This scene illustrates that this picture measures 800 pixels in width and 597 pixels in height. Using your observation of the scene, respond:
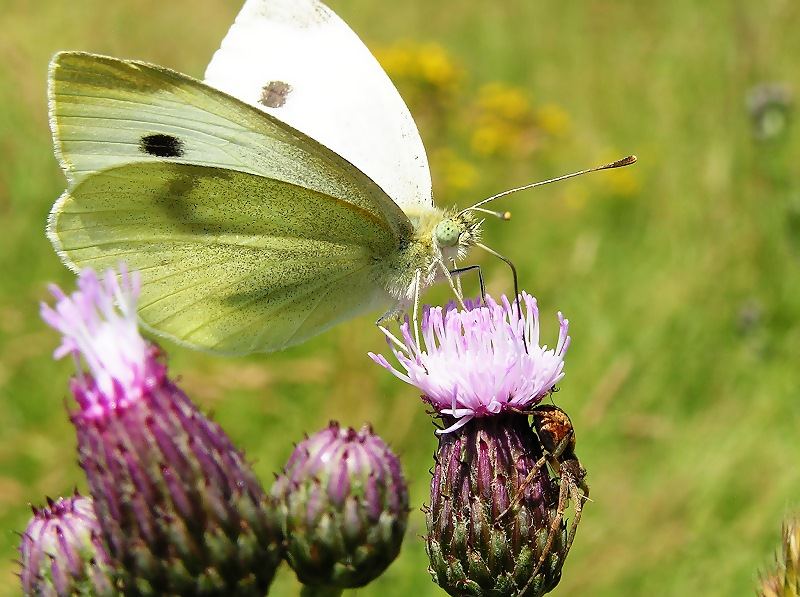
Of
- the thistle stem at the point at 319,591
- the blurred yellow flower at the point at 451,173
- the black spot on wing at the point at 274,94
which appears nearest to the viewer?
the thistle stem at the point at 319,591

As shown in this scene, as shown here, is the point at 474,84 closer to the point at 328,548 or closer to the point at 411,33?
the point at 411,33

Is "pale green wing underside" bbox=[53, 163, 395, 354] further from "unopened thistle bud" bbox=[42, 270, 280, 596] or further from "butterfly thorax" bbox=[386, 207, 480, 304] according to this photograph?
"unopened thistle bud" bbox=[42, 270, 280, 596]

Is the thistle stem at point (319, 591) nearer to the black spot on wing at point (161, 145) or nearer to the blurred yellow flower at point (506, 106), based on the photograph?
the black spot on wing at point (161, 145)

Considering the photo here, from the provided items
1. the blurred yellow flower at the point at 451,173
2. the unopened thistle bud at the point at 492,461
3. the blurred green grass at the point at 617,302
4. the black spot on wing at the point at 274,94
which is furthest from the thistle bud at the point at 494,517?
the blurred yellow flower at the point at 451,173

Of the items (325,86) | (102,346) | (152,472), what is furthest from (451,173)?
(152,472)

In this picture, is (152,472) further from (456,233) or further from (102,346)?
(456,233)

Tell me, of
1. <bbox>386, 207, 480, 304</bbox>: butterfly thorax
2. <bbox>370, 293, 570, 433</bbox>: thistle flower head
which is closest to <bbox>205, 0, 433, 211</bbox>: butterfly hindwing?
<bbox>386, 207, 480, 304</bbox>: butterfly thorax
